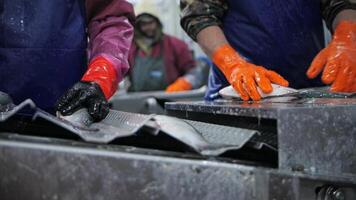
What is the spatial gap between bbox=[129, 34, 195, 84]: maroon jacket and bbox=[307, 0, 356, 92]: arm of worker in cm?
357

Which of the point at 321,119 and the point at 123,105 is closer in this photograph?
the point at 321,119

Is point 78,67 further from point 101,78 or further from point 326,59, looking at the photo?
point 326,59

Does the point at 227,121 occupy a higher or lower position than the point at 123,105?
higher

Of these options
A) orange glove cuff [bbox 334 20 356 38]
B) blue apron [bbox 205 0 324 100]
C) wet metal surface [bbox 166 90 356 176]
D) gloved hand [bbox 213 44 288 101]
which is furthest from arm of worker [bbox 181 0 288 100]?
wet metal surface [bbox 166 90 356 176]

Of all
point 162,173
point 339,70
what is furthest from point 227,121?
point 339,70

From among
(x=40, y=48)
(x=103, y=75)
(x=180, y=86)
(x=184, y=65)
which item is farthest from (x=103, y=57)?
(x=184, y=65)

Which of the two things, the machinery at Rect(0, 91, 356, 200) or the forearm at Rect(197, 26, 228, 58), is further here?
the forearm at Rect(197, 26, 228, 58)

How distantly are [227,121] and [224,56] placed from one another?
75cm

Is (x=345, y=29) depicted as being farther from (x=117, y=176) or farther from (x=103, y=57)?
(x=117, y=176)

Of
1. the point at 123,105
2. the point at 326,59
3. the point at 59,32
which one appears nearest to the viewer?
the point at 59,32

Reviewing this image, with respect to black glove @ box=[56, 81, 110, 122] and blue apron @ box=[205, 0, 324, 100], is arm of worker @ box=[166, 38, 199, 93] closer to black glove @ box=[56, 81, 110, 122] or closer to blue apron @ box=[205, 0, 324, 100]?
blue apron @ box=[205, 0, 324, 100]

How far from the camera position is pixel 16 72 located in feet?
4.92

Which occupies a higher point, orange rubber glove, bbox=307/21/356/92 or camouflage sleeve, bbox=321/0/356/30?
camouflage sleeve, bbox=321/0/356/30

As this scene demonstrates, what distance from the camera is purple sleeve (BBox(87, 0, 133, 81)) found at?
1583 mm
